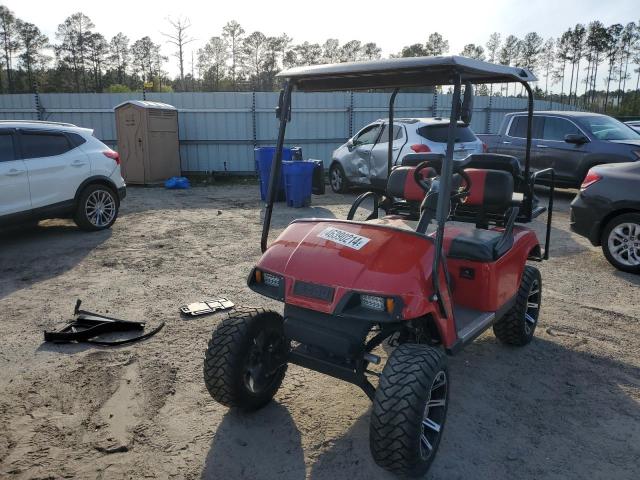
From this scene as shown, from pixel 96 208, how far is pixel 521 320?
6.56 meters

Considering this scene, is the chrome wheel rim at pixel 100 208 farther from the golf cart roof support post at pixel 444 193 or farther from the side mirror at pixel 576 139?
the side mirror at pixel 576 139

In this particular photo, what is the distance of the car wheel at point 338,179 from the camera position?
39.7ft

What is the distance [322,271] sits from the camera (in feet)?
9.27

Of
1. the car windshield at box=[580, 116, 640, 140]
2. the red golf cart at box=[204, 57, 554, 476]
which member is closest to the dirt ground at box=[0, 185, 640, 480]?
the red golf cart at box=[204, 57, 554, 476]

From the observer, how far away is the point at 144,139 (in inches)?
526

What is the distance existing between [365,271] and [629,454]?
1855 mm

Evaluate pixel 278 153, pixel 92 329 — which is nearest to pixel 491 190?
→ pixel 278 153

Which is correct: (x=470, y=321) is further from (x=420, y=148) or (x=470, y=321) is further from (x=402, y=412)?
(x=420, y=148)

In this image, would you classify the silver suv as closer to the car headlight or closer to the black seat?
the black seat

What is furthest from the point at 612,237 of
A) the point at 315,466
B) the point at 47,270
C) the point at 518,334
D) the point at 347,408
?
the point at 47,270

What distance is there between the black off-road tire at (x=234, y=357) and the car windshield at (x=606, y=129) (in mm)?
9582

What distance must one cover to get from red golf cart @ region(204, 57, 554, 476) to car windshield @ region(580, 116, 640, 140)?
780 centimetres

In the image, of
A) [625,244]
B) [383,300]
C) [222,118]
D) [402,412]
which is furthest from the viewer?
[222,118]

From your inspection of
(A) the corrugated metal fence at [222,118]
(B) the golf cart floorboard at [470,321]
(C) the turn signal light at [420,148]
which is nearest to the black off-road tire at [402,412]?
(B) the golf cart floorboard at [470,321]
